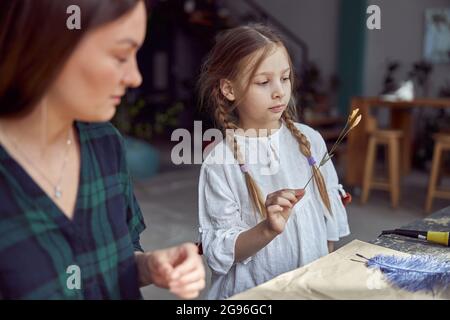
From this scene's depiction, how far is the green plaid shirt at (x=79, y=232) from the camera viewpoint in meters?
0.73

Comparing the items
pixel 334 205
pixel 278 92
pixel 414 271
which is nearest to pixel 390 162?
pixel 334 205

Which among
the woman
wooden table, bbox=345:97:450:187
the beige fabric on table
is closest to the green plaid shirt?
the woman

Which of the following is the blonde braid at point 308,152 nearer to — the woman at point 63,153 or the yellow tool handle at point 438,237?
the yellow tool handle at point 438,237

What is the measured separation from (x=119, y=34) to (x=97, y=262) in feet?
1.12

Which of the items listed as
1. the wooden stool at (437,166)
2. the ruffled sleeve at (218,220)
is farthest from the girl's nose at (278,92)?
the wooden stool at (437,166)

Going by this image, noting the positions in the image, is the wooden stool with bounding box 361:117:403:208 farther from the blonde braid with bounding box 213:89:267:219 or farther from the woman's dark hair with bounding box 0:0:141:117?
the woman's dark hair with bounding box 0:0:141:117

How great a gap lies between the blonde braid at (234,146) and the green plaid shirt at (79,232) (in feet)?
1.46

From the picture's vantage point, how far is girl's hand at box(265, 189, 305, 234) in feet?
3.36

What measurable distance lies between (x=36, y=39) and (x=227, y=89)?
73 centimetres

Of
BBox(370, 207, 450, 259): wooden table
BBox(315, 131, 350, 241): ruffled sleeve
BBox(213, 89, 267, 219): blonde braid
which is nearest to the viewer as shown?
BBox(370, 207, 450, 259): wooden table

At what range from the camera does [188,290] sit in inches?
31.3

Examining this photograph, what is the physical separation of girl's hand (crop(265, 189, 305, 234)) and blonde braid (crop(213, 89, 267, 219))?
265 millimetres

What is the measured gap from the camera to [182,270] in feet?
2.59
